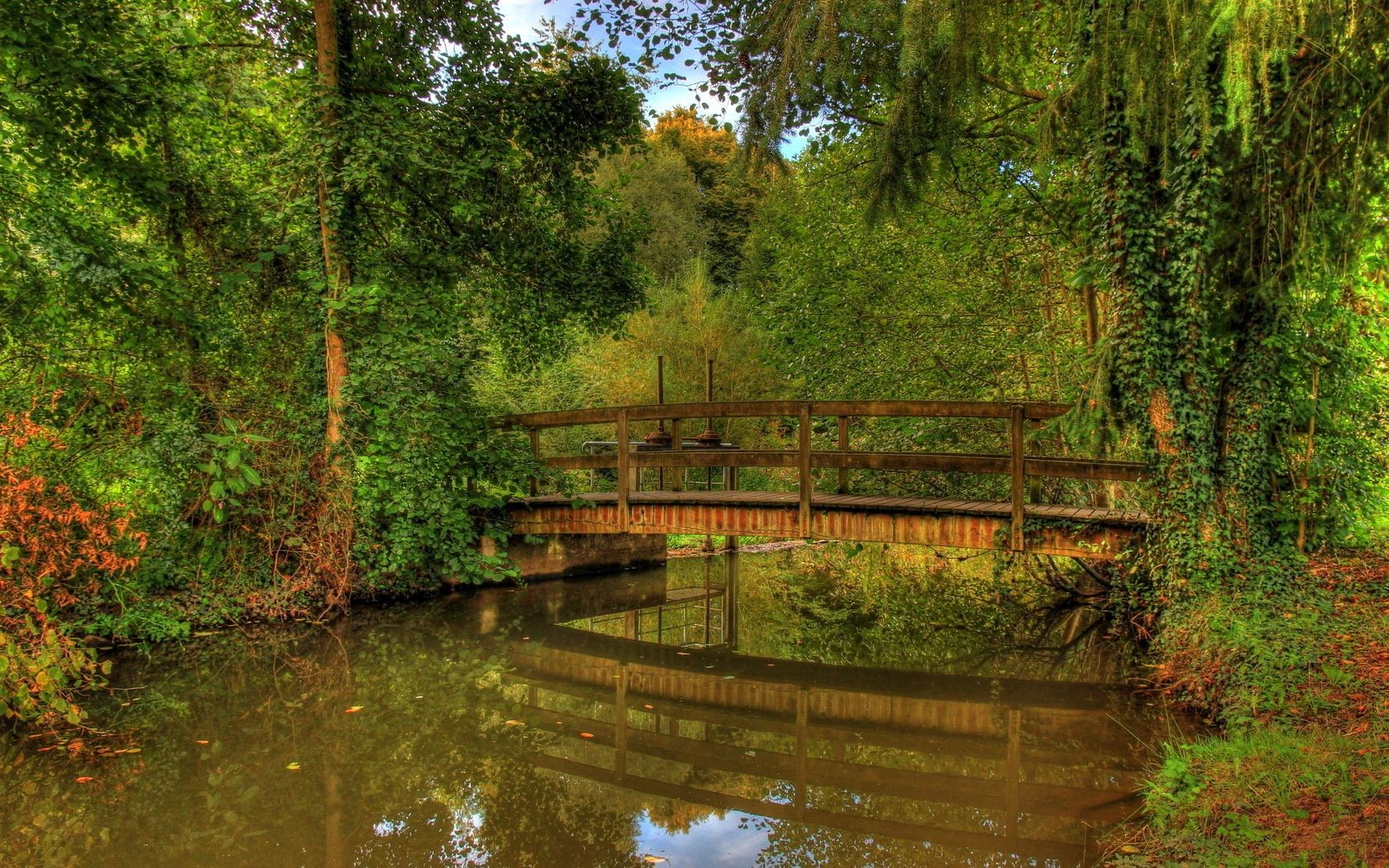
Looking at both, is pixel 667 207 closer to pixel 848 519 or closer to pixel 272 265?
pixel 272 265

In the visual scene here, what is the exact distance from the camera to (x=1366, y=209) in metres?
4.79

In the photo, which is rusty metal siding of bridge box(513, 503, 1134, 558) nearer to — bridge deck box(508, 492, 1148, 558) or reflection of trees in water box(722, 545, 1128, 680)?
bridge deck box(508, 492, 1148, 558)

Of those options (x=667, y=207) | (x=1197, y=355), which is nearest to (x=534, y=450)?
(x=1197, y=355)

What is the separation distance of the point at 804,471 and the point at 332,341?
4.93m

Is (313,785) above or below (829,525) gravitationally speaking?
below

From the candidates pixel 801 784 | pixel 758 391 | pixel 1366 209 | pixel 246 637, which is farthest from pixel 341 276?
pixel 758 391

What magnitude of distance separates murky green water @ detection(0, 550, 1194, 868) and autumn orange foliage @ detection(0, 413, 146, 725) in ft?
1.07

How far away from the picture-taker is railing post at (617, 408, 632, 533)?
8648mm

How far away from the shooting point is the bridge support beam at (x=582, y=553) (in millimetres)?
9867

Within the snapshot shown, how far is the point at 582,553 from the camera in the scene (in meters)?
10.5

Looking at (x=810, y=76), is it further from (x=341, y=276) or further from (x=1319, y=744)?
(x=341, y=276)

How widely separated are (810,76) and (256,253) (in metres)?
6.59

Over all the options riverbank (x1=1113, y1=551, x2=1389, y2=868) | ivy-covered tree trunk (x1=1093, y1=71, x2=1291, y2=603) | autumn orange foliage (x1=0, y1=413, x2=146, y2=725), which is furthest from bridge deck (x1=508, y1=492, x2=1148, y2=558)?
autumn orange foliage (x1=0, y1=413, x2=146, y2=725)

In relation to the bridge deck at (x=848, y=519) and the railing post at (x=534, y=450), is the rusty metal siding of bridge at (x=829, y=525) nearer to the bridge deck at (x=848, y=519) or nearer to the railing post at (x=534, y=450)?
the bridge deck at (x=848, y=519)
